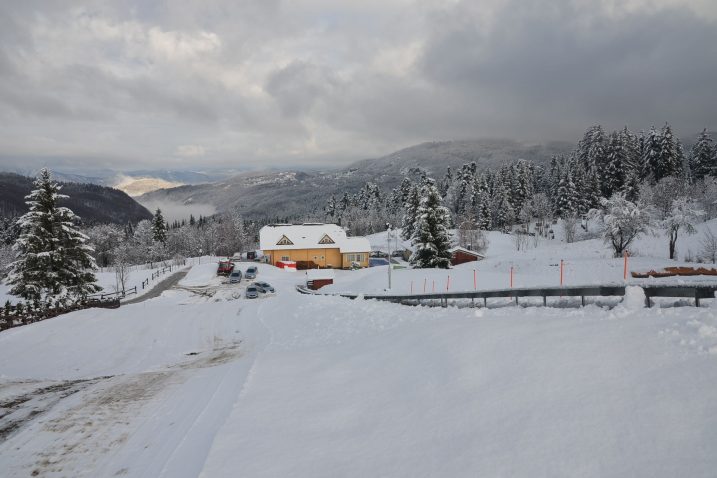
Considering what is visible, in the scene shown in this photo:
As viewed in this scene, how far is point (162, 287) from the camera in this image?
45.7 m

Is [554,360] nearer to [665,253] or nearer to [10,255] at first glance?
[665,253]

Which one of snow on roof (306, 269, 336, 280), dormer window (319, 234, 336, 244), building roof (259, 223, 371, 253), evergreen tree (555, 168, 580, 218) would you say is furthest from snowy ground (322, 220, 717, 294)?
evergreen tree (555, 168, 580, 218)

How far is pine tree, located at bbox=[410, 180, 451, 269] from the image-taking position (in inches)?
1672

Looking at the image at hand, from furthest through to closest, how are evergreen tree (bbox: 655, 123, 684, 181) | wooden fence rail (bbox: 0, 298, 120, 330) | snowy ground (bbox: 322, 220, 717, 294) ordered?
1. evergreen tree (bbox: 655, 123, 684, 181)
2. snowy ground (bbox: 322, 220, 717, 294)
3. wooden fence rail (bbox: 0, 298, 120, 330)

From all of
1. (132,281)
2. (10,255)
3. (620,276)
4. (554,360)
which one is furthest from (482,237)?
(10,255)

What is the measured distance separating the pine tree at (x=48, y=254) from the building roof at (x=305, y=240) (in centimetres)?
3545

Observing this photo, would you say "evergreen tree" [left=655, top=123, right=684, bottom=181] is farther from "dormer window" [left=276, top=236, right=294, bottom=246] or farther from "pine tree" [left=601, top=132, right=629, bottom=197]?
"dormer window" [left=276, top=236, right=294, bottom=246]

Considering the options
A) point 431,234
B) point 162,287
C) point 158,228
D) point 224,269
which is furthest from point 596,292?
point 158,228

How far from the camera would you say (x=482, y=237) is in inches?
2805

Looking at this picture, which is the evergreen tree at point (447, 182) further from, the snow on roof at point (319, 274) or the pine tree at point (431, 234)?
the pine tree at point (431, 234)

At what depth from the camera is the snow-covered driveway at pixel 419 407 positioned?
4609 mm

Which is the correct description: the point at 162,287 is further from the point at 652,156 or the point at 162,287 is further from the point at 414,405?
the point at 652,156

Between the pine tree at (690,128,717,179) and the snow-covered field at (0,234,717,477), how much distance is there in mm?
91750

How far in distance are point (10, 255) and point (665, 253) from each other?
10548cm
